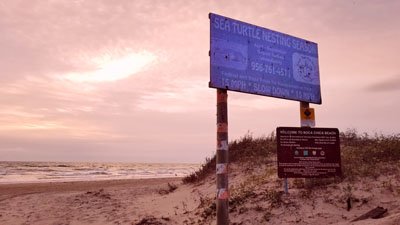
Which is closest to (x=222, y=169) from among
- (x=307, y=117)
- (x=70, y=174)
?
(x=307, y=117)

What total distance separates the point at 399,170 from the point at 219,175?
4888mm

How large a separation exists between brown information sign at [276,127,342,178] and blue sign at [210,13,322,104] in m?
A: 1.22

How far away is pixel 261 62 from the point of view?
9.66m

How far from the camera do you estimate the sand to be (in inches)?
322

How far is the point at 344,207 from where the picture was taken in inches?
326

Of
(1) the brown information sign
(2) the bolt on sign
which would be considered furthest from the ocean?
(1) the brown information sign

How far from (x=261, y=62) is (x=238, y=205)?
3.55 m

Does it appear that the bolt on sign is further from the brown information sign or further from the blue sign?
the brown information sign

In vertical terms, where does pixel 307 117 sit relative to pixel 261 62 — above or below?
below

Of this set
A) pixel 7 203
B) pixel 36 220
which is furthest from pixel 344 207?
pixel 7 203

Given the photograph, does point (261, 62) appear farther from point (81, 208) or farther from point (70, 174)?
point (70, 174)

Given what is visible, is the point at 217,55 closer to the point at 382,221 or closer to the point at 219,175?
the point at 219,175

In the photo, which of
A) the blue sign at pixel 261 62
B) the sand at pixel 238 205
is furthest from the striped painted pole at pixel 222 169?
the blue sign at pixel 261 62

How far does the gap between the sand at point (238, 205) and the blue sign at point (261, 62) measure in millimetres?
2583
